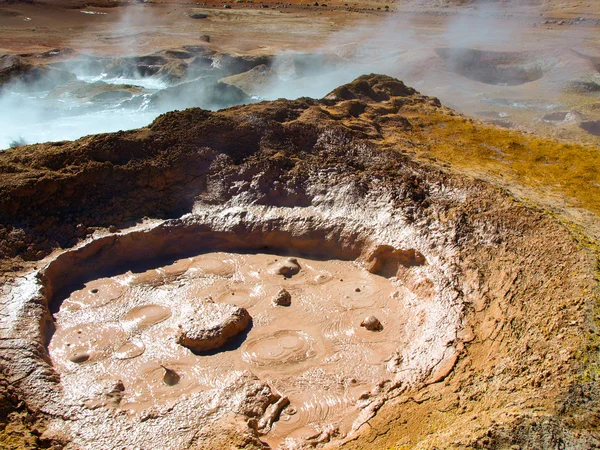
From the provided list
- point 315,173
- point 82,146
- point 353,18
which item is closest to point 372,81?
point 315,173

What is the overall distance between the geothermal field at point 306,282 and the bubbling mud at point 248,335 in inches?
1.3

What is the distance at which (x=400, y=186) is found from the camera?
30.7 ft

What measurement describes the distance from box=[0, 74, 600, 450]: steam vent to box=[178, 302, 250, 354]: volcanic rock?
0.02 meters

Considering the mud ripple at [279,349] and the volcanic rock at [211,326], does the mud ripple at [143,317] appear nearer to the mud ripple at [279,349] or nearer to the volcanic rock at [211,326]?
the volcanic rock at [211,326]

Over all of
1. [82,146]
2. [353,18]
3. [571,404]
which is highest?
[353,18]

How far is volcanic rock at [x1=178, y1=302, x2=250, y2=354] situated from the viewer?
23.8ft

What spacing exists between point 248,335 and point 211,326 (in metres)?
0.64

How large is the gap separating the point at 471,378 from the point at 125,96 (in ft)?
65.9

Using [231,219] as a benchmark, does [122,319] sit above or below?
below

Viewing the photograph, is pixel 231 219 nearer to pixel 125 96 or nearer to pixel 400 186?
pixel 400 186

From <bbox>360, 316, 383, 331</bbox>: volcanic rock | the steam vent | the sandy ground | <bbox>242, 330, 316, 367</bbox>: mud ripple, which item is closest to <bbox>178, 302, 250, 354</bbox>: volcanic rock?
the steam vent

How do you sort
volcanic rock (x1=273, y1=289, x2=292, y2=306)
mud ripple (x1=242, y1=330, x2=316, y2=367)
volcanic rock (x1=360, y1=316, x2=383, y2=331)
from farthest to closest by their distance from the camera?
1. volcanic rock (x1=273, y1=289, x2=292, y2=306)
2. volcanic rock (x1=360, y1=316, x2=383, y2=331)
3. mud ripple (x1=242, y1=330, x2=316, y2=367)

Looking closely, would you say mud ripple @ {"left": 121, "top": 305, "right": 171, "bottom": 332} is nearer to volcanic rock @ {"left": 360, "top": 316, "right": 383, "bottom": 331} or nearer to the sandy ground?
volcanic rock @ {"left": 360, "top": 316, "right": 383, "bottom": 331}

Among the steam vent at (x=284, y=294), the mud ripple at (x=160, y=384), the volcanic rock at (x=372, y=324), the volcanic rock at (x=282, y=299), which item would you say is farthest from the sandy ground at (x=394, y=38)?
the mud ripple at (x=160, y=384)
